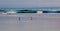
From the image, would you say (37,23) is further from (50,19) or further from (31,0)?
(31,0)

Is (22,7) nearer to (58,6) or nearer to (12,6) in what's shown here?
(12,6)

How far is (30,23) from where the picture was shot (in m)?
1.08

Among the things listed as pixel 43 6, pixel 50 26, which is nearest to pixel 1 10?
pixel 43 6

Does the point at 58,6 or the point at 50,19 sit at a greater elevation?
the point at 58,6

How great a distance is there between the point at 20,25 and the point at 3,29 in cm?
25

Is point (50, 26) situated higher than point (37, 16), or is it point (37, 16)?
point (37, 16)

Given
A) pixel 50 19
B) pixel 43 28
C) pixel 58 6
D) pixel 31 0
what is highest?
pixel 31 0

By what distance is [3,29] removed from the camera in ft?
3.66

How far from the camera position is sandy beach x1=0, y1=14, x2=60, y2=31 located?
106cm

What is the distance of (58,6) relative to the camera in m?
1.08

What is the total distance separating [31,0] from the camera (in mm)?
1081

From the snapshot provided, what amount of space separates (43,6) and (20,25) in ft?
1.33

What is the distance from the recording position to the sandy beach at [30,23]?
106 cm

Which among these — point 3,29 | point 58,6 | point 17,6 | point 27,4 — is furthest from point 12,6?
point 58,6
